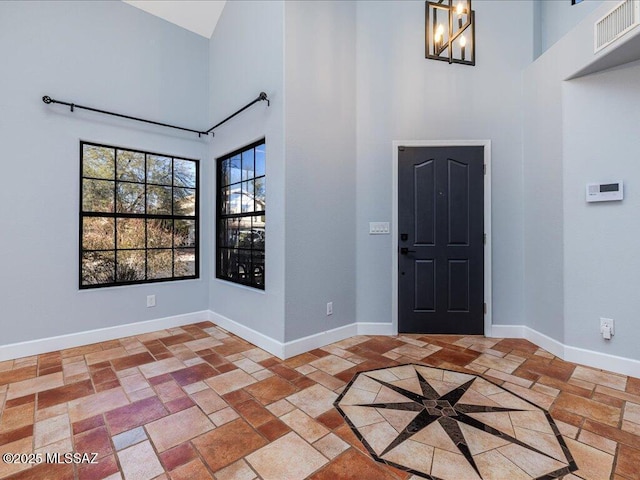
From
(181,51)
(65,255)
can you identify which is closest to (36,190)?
(65,255)

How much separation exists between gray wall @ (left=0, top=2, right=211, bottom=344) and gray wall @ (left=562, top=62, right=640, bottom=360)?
414 centimetres

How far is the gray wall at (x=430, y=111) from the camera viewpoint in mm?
3271

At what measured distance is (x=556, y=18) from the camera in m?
3.16

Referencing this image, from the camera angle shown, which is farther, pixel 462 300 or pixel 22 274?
pixel 462 300

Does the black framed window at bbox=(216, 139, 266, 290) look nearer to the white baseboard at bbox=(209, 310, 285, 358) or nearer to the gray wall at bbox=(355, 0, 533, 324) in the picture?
the white baseboard at bbox=(209, 310, 285, 358)

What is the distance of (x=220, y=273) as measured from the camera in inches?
153

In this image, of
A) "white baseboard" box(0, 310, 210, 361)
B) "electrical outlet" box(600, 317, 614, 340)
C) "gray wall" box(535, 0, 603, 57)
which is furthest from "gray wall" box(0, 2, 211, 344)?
"electrical outlet" box(600, 317, 614, 340)

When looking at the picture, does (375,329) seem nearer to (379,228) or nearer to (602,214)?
(379,228)

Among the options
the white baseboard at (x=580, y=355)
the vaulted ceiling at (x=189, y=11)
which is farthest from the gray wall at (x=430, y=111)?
the vaulted ceiling at (x=189, y=11)

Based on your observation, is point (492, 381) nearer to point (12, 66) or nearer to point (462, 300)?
point (462, 300)

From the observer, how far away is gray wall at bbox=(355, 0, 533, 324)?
327cm

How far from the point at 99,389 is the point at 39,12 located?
3460mm

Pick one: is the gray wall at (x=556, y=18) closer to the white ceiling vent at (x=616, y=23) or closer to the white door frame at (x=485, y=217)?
the white ceiling vent at (x=616, y=23)

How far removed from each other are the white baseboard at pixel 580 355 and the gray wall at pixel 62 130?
13.1 ft
